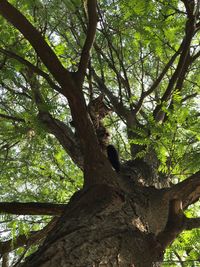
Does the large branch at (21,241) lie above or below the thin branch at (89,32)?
below

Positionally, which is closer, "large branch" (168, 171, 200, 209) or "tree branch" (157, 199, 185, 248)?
"tree branch" (157, 199, 185, 248)

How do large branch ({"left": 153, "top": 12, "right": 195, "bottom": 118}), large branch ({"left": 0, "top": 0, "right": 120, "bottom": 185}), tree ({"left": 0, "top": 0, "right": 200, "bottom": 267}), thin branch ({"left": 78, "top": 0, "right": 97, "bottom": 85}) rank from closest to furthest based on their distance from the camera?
tree ({"left": 0, "top": 0, "right": 200, "bottom": 267}), large branch ({"left": 0, "top": 0, "right": 120, "bottom": 185}), thin branch ({"left": 78, "top": 0, "right": 97, "bottom": 85}), large branch ({"left": 153, "top": 12, "right": 195, "bottom": 118})

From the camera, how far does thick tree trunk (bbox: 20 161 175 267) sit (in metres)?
1.48

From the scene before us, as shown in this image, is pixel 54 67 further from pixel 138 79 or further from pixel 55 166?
pixel 138 79

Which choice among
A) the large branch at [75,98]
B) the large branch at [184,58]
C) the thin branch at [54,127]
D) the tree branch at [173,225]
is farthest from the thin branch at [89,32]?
the tree branch at [173,225]

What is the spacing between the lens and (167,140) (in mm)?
2406

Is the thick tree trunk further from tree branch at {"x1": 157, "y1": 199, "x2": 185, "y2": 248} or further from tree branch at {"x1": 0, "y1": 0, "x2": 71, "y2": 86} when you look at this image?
tree branch at {"x1": 0, "y1": 0, "x2": 71, "y2": 86}

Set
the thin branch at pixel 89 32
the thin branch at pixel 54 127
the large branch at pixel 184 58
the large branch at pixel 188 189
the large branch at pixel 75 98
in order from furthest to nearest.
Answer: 1. the thin branch at pixel 54 127
2. the large branch at pixel 184 58
3. the thin branch at pixel 89 32
4. the large branch at pixel 75 98
5. the large branch at pixel 188 189

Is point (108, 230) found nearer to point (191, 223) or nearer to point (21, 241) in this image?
point (191, 223)

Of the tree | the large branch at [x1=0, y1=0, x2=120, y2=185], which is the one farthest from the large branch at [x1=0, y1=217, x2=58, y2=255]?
the large branch at [x1=0, y1=0, x2=120, y2=185]

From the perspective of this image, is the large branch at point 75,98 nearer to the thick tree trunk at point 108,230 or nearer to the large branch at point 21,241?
the thick tree trunk at point 108,230

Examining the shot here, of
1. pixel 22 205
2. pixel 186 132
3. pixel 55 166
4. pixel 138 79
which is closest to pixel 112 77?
pixel 138 79

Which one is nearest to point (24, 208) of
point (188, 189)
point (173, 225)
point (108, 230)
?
point (108, 230)

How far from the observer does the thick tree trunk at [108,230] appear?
1.48 metres
